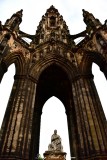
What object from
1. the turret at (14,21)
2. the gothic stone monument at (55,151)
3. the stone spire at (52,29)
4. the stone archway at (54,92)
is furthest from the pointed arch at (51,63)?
the gothic stone monument at (55,151)

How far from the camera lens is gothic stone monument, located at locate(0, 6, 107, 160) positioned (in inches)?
389

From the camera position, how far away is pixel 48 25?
64.1 ft

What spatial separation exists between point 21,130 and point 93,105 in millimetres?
4518

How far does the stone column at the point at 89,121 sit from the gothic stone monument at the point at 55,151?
3.61 feet

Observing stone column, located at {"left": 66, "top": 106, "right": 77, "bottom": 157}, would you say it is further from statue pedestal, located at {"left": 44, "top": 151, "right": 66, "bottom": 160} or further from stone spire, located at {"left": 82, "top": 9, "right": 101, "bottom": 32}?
stone spire, located at {"left": 82, "top": 9, "right": 101, "bottom": 32}

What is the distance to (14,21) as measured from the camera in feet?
Result: 51.1

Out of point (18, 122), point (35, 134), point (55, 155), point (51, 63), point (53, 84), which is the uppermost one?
point (51, 63)

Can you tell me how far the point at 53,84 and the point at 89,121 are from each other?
6.86 metres

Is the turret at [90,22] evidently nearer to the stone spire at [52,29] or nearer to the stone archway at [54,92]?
the stone spire at [52,29]

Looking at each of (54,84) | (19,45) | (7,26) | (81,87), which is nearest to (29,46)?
(19,45)

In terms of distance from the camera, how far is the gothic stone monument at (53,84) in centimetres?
987

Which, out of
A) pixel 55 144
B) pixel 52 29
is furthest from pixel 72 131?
pixel 52 29

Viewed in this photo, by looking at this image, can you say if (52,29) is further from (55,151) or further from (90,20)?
(55,151)

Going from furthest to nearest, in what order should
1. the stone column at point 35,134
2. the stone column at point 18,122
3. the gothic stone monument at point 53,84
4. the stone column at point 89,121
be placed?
the stone column at point 35,134
the gothic stone monument at point 53,84
the stone column at point 89,121
the stone column at point 18,122
